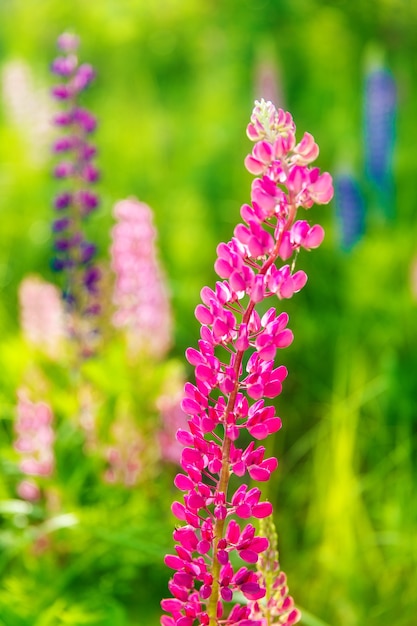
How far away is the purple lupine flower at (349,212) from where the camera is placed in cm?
339

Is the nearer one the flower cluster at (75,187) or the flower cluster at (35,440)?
the flower cluster at (35,440)

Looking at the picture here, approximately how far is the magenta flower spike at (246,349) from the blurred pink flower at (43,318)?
1517 millimetres

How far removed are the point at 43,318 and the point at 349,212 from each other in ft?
4.43

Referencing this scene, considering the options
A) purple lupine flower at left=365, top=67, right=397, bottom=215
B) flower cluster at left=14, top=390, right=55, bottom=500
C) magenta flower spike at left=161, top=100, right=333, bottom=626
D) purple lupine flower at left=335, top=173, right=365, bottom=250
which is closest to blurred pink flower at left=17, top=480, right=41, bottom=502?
flower cluster at left=14, top=390, right=55, bottom=500

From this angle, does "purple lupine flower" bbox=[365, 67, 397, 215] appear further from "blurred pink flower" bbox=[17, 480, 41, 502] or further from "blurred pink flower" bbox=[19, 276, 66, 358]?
"blurred pink flower" bbox=[17, 480, 41, 502]

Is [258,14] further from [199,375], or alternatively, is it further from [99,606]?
[199,375]

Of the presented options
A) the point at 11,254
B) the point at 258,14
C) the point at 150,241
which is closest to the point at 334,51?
the point at 258,14

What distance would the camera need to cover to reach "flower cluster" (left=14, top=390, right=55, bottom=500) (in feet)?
7.09

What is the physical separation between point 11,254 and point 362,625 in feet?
8.00

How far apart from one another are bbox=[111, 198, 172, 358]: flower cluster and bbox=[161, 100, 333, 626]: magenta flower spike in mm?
1324

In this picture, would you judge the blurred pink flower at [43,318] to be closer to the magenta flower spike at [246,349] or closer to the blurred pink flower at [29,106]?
the magenta flower spike at [246,349]

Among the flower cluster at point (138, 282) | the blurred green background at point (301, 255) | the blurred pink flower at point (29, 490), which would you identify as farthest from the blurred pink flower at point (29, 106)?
the blurred pink flower at point (29, 490)

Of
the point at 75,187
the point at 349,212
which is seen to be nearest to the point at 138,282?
the point at 75,187

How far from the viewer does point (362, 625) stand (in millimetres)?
2010
